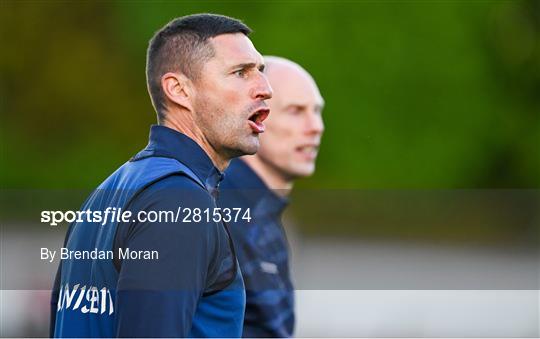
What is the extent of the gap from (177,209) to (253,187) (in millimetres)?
1540

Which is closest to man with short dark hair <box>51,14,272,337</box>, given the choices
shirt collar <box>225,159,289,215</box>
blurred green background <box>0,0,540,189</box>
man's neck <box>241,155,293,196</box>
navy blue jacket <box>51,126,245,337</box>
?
navy blue jacket <box>51,126,245,337</box>

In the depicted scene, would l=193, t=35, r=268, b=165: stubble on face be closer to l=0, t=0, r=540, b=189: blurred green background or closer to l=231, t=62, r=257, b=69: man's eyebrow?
l=231, t=62, r=257, b=69: man's eyebrow

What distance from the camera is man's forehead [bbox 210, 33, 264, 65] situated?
1.98 metres

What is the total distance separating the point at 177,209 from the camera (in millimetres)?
1632

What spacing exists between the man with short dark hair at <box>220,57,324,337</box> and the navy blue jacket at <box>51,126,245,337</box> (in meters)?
0.95

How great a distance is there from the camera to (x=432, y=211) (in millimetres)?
4219

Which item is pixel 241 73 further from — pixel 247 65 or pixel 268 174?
pixel 268 174

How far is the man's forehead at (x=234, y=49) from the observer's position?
1976 millimetres

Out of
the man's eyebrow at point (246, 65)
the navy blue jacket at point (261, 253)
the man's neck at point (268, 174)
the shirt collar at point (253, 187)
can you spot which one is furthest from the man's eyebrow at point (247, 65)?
the man's neck at point (268, 174)

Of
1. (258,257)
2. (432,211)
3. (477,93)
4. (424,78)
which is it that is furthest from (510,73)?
(258,257)

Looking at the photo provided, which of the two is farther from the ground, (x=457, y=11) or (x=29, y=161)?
(x=457, y=11)

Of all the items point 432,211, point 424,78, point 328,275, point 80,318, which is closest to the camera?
point 80,318

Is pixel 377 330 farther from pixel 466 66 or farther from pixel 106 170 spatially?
pixel 106 170

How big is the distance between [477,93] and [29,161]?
1986mm
